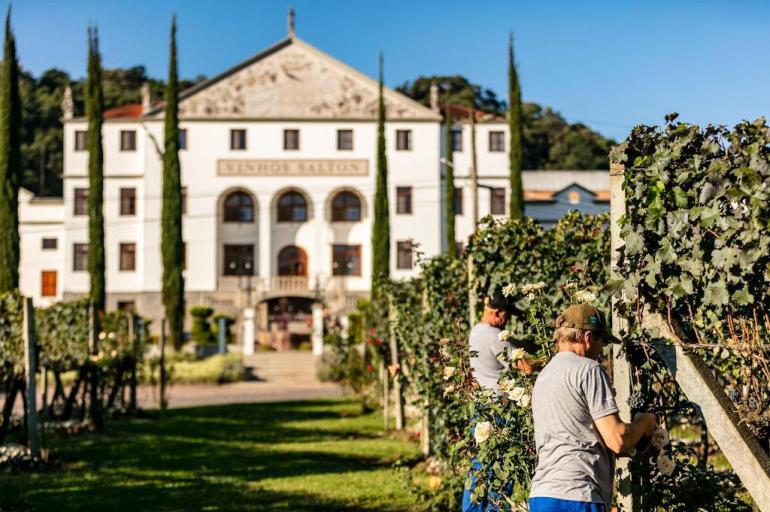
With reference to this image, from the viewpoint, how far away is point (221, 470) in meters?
11.8

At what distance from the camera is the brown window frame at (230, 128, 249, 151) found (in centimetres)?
5025

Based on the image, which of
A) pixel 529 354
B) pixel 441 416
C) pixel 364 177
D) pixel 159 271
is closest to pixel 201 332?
pixel 159 271

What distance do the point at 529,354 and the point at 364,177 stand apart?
4511cm

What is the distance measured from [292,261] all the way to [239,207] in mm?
3732

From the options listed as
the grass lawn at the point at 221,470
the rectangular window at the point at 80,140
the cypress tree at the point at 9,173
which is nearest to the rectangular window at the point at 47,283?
the rectangular window at the point at 80,140

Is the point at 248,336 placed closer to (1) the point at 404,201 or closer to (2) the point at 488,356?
(1) the point at 404,201

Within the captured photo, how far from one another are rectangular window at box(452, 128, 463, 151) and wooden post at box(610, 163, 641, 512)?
47.3 m

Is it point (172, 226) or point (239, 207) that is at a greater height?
point (239, 207)

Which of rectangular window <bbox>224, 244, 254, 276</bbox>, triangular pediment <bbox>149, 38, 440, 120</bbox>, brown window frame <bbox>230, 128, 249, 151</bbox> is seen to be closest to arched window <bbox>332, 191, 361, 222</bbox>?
triangular pediment <bbox>149, 38, 440, 120</bbox>

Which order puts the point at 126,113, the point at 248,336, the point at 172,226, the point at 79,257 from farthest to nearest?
the point at 126,113, the point at 79,257, the point at 172,226, the point at 248,336

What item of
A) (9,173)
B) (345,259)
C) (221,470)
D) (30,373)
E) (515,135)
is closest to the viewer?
(30,373)

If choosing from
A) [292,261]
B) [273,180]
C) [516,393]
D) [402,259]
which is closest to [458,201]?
[402,259]

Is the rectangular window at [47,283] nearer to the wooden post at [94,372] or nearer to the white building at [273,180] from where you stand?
the white building at [273,180]

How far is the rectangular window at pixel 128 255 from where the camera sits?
165 ft
